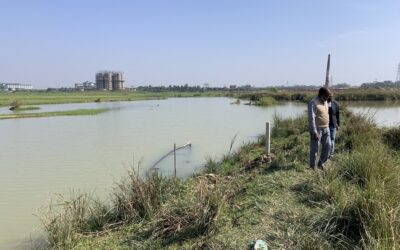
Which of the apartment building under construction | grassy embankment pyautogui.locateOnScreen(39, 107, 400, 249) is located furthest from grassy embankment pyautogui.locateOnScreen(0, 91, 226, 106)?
the apartment building under construction

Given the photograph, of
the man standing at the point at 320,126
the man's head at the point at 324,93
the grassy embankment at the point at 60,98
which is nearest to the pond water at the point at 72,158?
the man standing at the point at 320,126

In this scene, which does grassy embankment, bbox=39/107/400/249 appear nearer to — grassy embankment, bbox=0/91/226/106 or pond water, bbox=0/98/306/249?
pond water, bbox=0/98/306/249

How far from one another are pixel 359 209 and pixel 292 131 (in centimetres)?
1069

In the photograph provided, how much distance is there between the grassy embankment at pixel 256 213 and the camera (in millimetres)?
4039

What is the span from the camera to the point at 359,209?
4.19 m

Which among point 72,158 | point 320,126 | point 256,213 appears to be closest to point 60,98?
point 72,158

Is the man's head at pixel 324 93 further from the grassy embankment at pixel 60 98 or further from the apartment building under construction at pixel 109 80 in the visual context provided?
the apartment building under construction at pixel 109 80

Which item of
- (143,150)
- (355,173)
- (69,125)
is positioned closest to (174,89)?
(69,125)

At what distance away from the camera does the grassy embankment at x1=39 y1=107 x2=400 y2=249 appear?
4039mm

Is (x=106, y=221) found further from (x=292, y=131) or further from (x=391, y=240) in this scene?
(x=292, y=131)

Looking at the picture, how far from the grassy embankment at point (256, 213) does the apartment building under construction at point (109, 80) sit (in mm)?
173900

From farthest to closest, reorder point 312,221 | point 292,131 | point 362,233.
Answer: point 292,131 → point 312,221 → point 362,233

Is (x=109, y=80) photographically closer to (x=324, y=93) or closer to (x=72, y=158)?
(x=72, y=158)

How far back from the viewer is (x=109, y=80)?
17738cm
